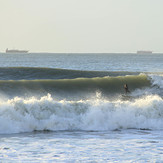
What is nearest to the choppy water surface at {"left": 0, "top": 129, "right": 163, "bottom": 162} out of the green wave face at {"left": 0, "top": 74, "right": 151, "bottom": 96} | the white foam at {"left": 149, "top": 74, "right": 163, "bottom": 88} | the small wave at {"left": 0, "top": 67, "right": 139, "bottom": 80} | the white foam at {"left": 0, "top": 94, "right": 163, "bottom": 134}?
the white foam at {"left": 0, "top": 94, "right": 163, "bottom": 134}

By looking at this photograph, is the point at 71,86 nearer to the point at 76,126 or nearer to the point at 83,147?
the point at 76,126

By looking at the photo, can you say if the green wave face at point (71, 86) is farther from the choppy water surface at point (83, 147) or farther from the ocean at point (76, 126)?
the choppy water surface at point (83, 147)

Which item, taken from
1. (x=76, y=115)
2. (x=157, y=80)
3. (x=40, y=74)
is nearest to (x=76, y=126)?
(x=76, y=115)

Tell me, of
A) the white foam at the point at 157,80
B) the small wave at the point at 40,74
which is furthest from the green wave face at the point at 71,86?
the small wave at the point at 40,74

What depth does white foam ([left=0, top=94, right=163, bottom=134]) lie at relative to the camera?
14.8 m

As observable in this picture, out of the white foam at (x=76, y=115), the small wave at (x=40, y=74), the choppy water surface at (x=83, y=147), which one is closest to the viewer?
the choppy water surface at (x=83, y=147)

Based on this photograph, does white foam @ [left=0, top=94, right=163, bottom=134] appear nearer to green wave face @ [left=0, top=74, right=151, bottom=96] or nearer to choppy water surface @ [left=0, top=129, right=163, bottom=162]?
choppy water surface @ [left=0, top=129, right=163, bottom=162]

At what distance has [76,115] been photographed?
15953mm

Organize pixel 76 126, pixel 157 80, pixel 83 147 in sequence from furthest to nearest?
pixel 157 80 < pixel 76 126 < pixel 83 147

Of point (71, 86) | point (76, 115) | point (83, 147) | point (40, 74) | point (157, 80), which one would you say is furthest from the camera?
point (40, 74)

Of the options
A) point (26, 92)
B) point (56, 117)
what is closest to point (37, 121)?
Answer: point (56, 117)

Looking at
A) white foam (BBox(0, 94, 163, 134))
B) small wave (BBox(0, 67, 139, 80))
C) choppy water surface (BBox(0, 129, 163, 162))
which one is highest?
small wave (BBox(0, 67, 139, 80))

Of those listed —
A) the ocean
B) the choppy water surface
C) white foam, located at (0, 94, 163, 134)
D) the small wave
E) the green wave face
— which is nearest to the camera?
the choppy water surface

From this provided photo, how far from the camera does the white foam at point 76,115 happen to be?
14820 mm
